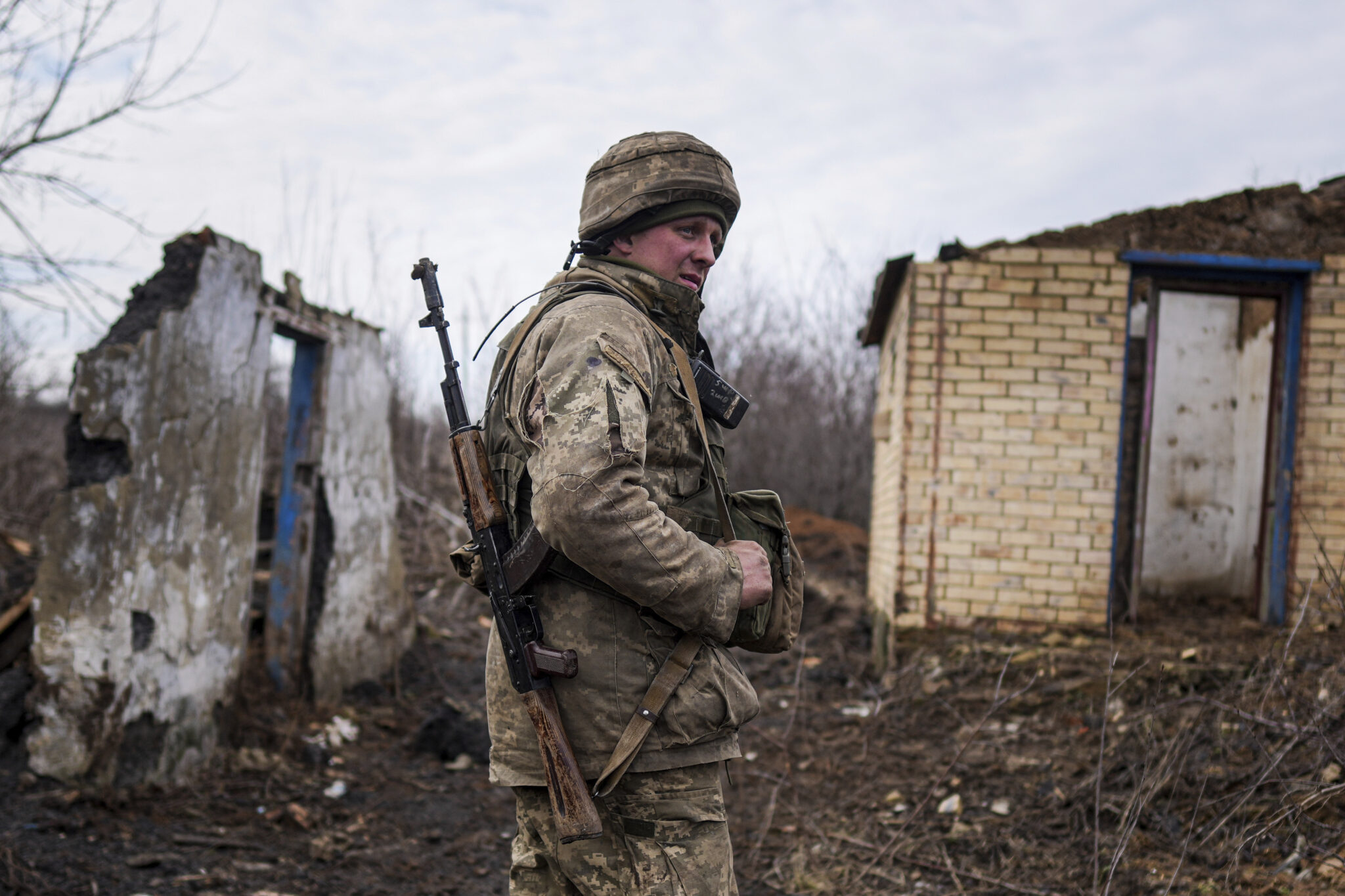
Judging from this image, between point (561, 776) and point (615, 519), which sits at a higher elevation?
point (615, 519)

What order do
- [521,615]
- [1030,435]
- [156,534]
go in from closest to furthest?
1. [521,615]
2. [156,534]
3. [1030,435]

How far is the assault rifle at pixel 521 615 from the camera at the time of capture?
1.67 metres

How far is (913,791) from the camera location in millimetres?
4102

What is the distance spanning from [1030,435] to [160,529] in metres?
4.59

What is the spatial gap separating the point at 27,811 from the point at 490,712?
9.27 ft

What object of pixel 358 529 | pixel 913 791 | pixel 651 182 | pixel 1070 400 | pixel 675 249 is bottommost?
pixel 913 791

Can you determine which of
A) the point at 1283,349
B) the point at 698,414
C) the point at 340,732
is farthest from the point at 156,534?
the point at 1283,349

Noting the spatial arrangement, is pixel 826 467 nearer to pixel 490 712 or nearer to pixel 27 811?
pixel 27 811

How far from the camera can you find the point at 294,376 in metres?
5.55

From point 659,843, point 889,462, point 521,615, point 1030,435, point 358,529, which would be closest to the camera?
point 659,843

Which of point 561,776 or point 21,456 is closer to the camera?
point 561,776

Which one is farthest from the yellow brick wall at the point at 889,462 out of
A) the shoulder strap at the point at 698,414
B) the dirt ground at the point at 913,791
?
the shoulder strap at the point at 698,414

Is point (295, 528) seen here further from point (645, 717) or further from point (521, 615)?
point (645, 717)

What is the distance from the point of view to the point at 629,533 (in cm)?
154
